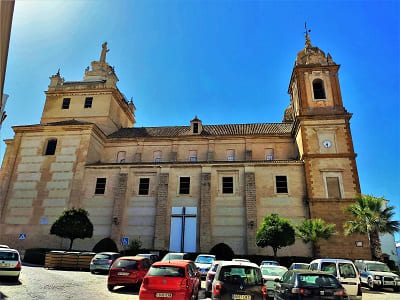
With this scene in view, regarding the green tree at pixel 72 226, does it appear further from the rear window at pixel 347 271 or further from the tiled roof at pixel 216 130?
the rear window at pixel 347 271

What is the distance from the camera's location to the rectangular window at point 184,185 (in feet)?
91.3

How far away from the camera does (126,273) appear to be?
12.1 m

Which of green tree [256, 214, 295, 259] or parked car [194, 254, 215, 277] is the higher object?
Answer: green tree [256, 214, 295, 259]

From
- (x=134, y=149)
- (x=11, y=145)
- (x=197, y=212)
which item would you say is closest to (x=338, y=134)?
(x=197, y=212)

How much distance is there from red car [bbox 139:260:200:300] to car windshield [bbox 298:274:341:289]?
3397 mm

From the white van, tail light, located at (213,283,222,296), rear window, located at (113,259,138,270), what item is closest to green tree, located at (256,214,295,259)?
the white van

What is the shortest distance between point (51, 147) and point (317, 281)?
3112 centimetres

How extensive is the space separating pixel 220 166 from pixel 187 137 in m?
6.66

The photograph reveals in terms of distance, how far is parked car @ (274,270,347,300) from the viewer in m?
7.79

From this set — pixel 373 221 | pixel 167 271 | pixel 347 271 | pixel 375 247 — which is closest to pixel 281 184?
pixel 373 221

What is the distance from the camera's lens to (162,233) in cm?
2570

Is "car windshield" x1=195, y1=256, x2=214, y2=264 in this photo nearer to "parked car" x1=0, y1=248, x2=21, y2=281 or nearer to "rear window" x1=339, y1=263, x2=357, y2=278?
"rear window" x1=339, y1=263, x2=357, y2=278

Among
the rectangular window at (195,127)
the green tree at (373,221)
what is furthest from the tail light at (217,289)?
the rectangular window at (195,127)

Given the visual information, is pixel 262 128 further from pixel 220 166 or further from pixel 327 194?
pixel 327 194
